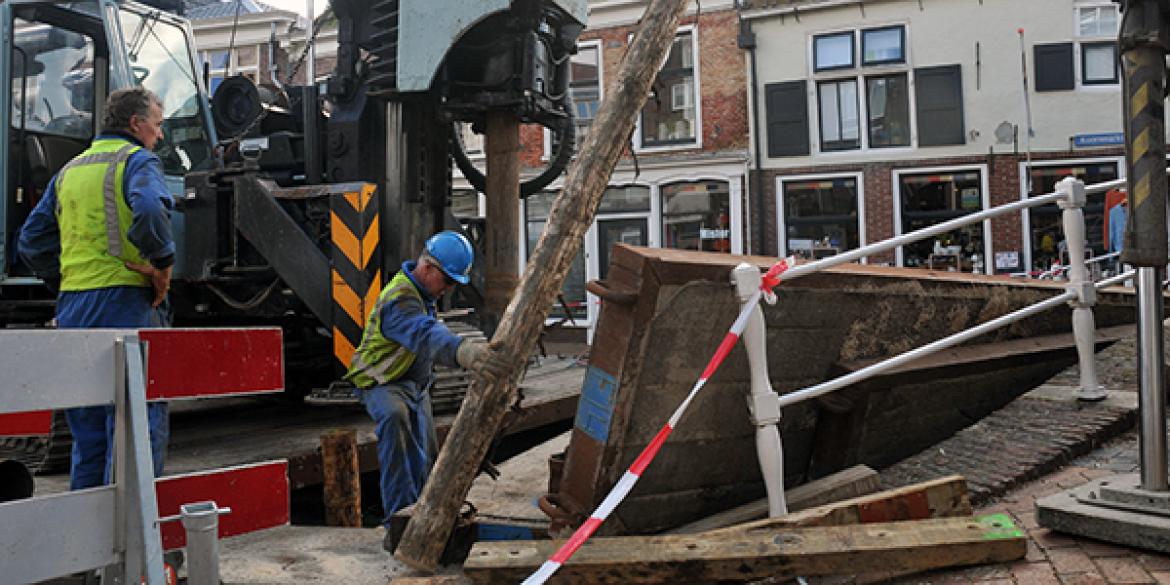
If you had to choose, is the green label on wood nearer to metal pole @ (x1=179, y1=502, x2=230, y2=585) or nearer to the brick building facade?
metal pole @ (x1=179, y1=502, x2=230, y2=585)

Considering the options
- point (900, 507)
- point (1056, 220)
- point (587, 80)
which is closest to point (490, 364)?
point (900, 507)

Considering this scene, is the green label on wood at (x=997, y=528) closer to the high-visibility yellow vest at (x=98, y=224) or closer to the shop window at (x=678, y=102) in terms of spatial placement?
the high-visibility yellow vest at (x=98, y=224)

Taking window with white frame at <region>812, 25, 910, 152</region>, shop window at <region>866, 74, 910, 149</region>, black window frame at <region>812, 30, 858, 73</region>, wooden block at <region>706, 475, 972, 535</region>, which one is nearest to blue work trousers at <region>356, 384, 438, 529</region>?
wooden block at <region>706, 475, 972, 535</region>

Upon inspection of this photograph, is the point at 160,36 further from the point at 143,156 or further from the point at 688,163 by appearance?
the point at 688,163

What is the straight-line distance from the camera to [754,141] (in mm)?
18141

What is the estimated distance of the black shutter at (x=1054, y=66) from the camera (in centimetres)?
1639

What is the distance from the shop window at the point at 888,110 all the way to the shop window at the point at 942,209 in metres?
0.85

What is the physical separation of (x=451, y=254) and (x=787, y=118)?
14612 mm

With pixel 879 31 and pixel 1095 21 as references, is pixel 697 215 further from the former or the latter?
pixel 1095 21

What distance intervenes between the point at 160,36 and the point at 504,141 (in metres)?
2.88

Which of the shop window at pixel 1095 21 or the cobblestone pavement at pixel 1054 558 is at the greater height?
the shop window at pixel 1095 21

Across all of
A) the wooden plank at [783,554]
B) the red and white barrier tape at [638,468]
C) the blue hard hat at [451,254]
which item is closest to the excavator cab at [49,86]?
the blue hard hat at [451,254]

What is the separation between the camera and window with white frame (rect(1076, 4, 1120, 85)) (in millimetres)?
16328

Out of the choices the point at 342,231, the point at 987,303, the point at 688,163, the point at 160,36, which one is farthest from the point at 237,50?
the point at 987,303
